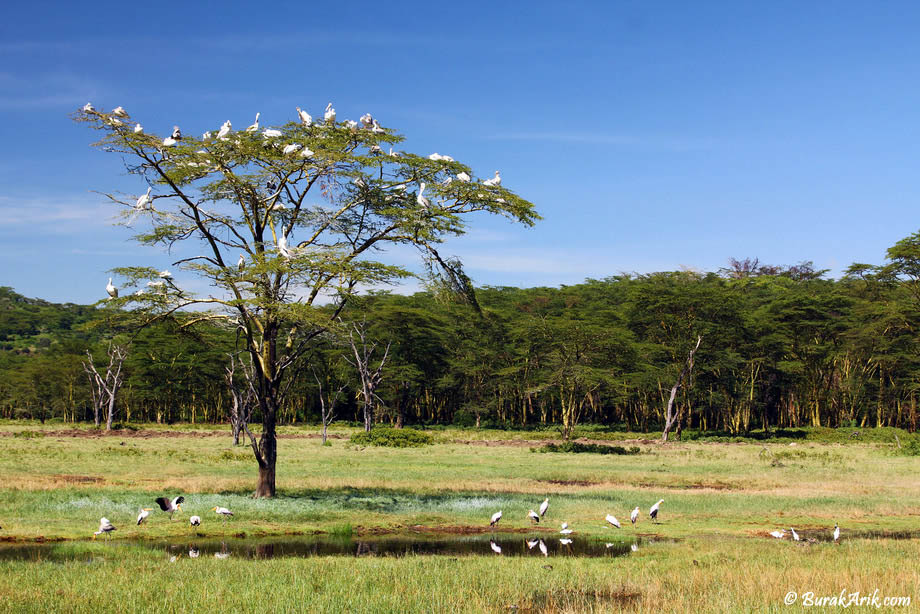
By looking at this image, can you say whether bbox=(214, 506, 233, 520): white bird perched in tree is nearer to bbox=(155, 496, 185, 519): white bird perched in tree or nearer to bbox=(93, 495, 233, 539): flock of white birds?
bbox=(93, 495, 233, 539): flock of white birds

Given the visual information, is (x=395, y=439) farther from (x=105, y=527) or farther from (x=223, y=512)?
(x=105, y=527)

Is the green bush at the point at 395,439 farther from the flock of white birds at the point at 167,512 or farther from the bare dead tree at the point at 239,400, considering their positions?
the flock of white birds at the point at 167,512

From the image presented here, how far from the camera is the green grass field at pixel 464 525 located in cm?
1052

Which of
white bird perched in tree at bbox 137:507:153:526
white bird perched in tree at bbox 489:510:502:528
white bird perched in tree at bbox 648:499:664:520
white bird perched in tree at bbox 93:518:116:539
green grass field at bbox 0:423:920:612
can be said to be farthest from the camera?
white bird perched in tree at bbox 648:499:664:520

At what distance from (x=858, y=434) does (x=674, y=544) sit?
4781 centimetres

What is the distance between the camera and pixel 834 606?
9.74 metres

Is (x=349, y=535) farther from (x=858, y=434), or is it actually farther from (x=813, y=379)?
(x=813, y=379)

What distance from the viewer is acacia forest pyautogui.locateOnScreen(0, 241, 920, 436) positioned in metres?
60.6

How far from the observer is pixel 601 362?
6144 cm

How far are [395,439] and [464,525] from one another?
29.8 meters

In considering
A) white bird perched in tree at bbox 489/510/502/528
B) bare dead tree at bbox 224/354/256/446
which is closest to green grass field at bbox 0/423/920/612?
white bird perched in tree at bbox 489/510/502/528

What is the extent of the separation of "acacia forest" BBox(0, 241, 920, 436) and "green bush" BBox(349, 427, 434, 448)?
7579 millimetres

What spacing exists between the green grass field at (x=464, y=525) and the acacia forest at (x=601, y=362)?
1752 centimetres

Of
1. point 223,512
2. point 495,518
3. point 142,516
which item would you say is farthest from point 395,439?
point 142,516
